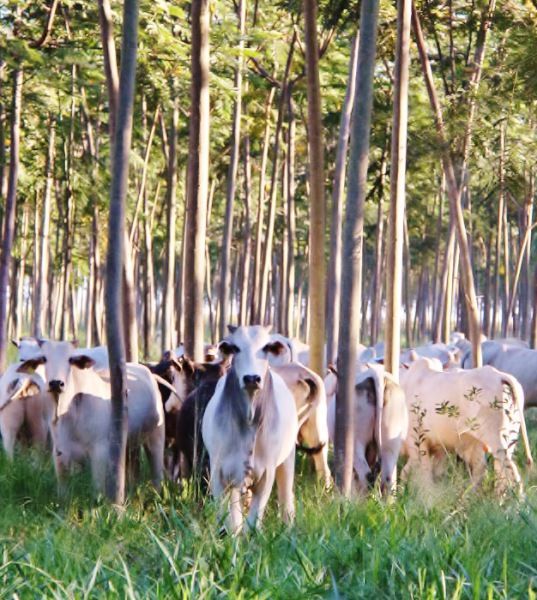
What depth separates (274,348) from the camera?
34.2 ft

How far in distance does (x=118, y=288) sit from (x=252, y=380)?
1566 mm

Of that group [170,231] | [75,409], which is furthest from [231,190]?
[75,409]

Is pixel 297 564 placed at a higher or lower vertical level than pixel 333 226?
lower

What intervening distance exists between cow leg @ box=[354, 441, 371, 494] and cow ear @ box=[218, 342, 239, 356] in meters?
3.41

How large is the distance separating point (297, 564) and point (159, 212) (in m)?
32.0

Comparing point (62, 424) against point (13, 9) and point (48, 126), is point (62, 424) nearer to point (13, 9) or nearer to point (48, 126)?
point (13, 9)

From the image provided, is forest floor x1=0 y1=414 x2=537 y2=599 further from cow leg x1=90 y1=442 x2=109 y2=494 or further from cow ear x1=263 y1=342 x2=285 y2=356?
cow ear x1=263 y1=342 x2=285 y2=356

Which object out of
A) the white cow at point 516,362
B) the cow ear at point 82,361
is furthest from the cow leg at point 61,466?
the white cow at point 516,362

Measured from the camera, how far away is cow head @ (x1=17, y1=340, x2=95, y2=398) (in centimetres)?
1180

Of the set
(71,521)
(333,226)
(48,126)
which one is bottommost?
(71,521)

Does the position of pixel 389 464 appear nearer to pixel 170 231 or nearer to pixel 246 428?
pixel 246 428

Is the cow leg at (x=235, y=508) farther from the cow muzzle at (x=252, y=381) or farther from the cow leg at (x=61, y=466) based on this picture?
the cow leg at (x=61, y=466)

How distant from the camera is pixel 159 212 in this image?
128 ft

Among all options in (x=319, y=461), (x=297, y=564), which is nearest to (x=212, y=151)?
(x=319, y=461)
